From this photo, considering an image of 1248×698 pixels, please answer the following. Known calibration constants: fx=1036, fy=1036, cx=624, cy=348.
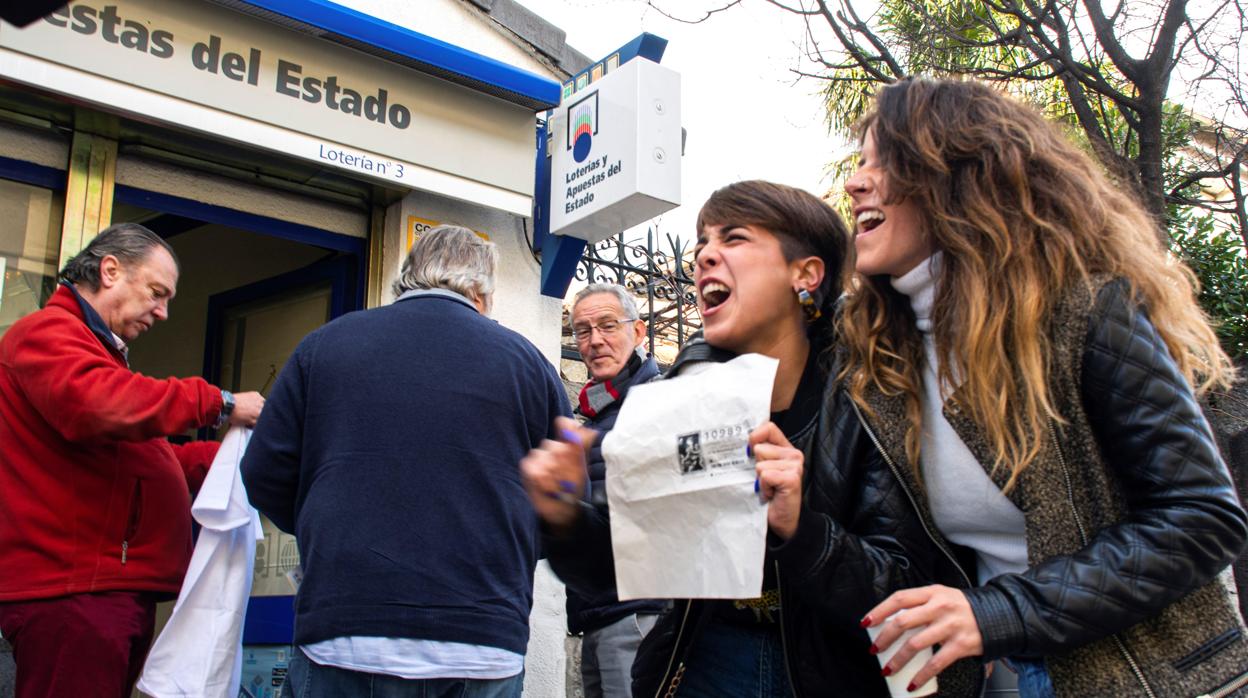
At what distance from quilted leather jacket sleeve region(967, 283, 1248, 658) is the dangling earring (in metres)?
0.75

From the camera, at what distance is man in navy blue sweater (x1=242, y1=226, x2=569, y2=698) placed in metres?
2.50

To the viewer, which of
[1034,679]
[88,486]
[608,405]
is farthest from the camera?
[608,405]

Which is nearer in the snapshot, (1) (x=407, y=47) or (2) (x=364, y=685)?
(2) (x=364, y=685)

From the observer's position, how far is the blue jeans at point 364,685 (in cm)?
248

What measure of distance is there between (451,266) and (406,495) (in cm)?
75

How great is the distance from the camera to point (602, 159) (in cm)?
505

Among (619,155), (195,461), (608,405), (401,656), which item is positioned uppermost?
(619,155)

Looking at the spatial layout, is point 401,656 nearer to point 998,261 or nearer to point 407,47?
point 998,261

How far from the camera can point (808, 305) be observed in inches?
86.4

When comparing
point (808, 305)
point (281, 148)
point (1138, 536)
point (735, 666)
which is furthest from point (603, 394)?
point (1138, 536)

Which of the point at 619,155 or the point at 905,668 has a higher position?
the point at 619,155

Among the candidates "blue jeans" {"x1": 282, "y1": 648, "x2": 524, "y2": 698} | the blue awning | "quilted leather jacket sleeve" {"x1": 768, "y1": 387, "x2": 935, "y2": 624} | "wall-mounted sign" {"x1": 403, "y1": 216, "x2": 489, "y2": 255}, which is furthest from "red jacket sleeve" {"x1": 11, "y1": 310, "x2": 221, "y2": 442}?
"quilted leather jacket sleeve" {"x1": 768, "y1": 387, "x2": 935, "y2": 624}

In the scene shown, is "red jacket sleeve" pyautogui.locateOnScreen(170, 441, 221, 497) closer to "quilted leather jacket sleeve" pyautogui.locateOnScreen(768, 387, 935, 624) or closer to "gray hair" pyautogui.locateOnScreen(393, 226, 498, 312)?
"gray hair" pyautogui.locateOnScreen(393, 226, 498, 312)

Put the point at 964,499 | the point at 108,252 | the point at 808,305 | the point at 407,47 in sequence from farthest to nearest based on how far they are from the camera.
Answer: the point at 407,47 < the point at 108,252 < the point at 808,305 < the point at 964,499
